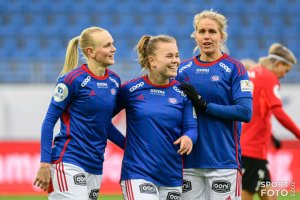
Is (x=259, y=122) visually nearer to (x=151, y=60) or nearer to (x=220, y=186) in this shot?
(x=220, y=186)

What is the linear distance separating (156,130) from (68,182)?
750 millimetres

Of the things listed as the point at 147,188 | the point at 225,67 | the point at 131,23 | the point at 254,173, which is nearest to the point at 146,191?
the point at 147,188

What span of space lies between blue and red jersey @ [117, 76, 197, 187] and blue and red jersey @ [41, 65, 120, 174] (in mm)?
200

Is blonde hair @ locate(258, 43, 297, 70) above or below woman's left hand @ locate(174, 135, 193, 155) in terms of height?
above

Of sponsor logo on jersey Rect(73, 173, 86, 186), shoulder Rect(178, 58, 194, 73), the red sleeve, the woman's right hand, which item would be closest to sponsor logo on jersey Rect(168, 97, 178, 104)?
shoulder Rect(178, 58, 194, 73)

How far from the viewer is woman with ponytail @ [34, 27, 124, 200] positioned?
17.9 ft

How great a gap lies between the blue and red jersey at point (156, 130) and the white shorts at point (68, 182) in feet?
1.07

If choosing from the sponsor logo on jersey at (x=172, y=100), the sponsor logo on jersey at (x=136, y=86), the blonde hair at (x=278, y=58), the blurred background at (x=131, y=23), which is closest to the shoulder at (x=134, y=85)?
the sponsor logo on jersey at (x=136, y=86)

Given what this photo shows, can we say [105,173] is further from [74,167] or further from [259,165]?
[74,167]

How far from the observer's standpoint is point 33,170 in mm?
12359

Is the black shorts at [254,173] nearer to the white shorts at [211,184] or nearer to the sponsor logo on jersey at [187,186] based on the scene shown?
the white shorts at [211,184]

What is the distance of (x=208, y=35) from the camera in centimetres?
573

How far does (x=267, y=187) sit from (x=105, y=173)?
496 centimetres

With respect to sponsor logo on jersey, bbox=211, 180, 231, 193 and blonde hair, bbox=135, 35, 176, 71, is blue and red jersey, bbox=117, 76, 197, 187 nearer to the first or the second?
blonde hair, bbox=135, 35, 176, 71
